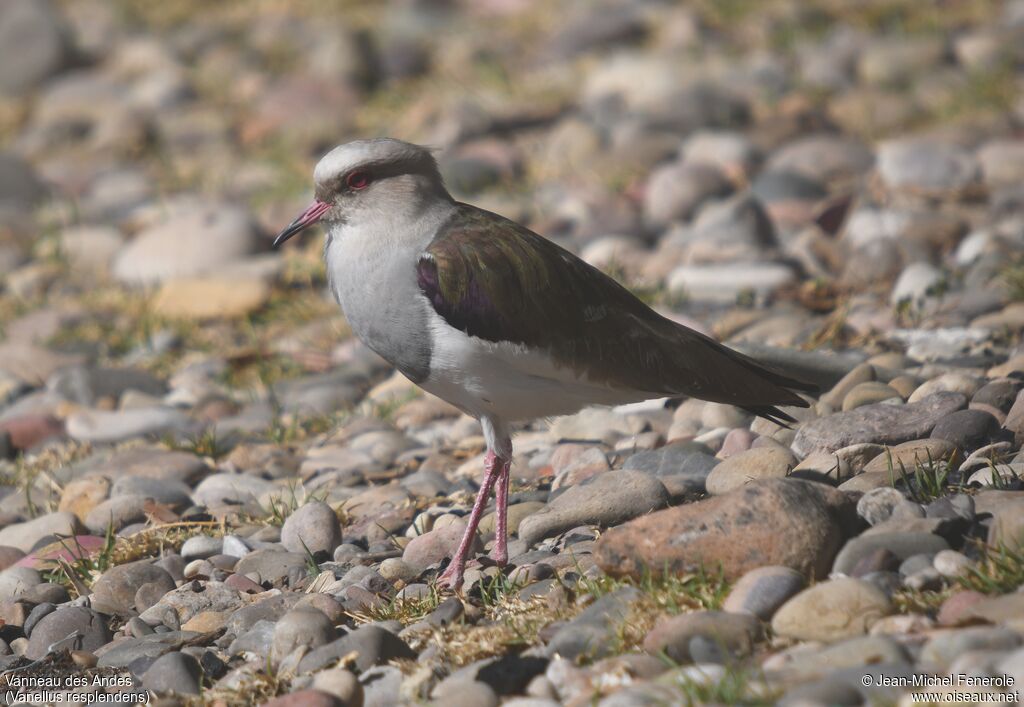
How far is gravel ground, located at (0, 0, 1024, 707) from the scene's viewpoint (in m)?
3.97

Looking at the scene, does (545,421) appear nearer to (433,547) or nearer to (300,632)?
(433,547)

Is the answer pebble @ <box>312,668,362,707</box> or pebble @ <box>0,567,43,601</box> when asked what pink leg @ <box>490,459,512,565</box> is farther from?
pebble @ <box>0,567,43,601</box>

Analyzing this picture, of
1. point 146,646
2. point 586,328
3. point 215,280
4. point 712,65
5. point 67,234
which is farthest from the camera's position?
point 712,65

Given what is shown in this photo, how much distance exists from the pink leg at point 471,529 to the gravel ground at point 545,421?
9 centimetres

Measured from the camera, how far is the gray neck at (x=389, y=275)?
4.77 metres

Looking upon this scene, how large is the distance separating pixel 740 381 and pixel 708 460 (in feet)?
1.17

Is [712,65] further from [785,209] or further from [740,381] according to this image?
[740,381]

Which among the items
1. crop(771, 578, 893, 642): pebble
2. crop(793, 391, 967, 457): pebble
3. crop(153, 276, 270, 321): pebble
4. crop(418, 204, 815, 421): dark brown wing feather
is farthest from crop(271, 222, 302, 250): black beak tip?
crop(153, 276, 270, 321): pebble

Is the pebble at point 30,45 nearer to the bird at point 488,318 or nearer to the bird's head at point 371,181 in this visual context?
the bird at point 488,318

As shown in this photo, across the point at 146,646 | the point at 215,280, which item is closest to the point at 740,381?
the point at 146,646

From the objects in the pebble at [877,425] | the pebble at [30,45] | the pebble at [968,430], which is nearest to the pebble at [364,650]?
the pebble at [877,425]

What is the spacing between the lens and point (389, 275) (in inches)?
189

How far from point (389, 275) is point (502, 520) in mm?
997

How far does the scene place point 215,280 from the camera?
8.77 meters
